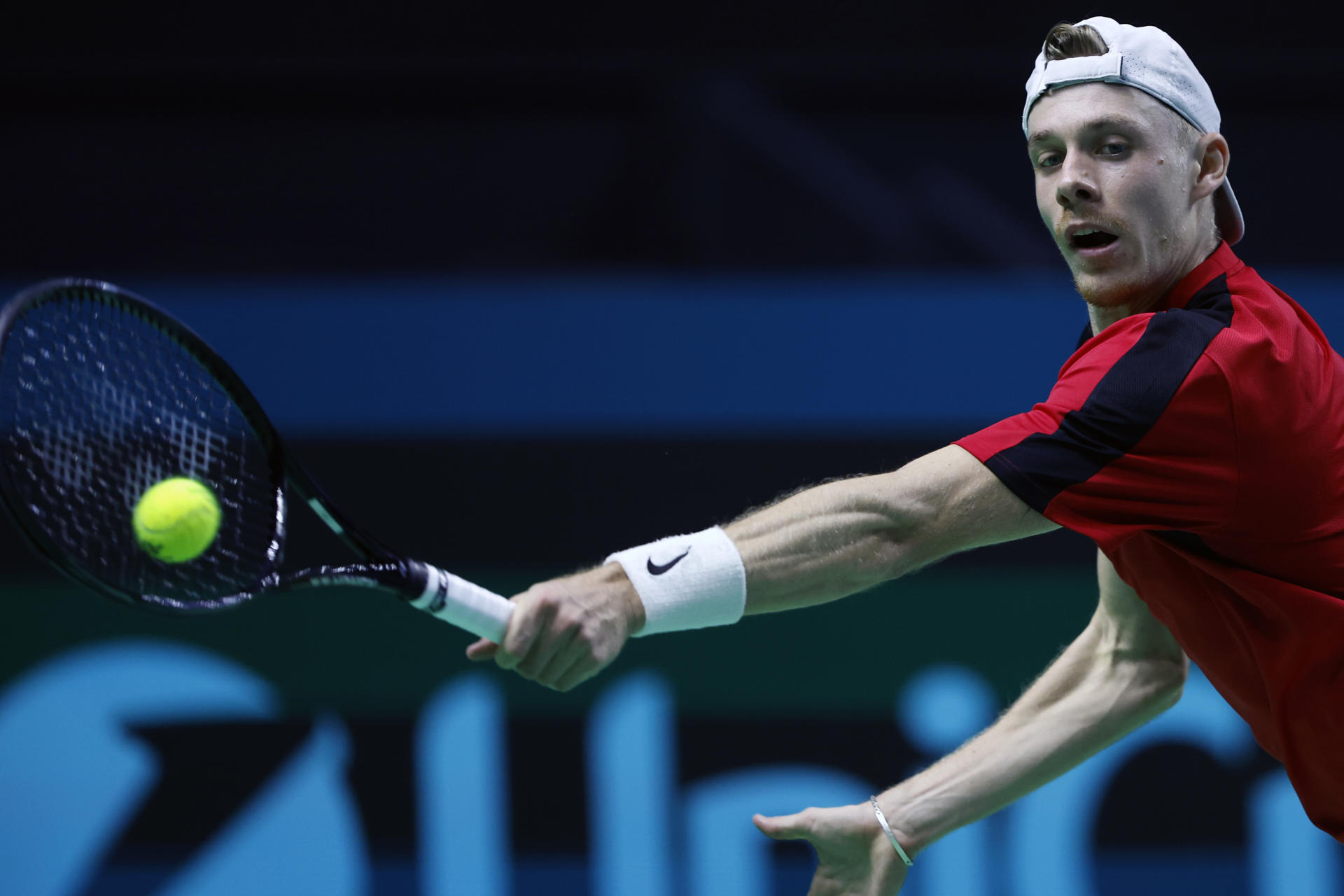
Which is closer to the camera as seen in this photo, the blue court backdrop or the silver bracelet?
the silver bracelet

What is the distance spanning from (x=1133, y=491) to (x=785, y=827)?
81 cm

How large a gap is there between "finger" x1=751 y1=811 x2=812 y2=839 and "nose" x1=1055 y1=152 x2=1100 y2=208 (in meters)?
1.02

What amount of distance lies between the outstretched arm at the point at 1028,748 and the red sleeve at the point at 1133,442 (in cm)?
69

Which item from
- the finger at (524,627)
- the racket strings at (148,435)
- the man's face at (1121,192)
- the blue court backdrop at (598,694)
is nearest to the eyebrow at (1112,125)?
the man's face at (1121,192)

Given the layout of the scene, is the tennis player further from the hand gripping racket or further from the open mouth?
the hand gripping racket

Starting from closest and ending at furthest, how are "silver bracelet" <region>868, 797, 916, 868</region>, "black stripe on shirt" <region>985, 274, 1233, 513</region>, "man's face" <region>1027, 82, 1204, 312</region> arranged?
"black stripe on shirt" <region>985, 274, 1233, 513</region>, "man's face" <region>1027, 82, 1204, 312</region>, "silver bracelet" <region>868, 797, 916, 868</region>

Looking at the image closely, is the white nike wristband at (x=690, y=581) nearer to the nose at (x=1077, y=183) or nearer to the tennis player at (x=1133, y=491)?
the tennis player at (x=1133, y=491)

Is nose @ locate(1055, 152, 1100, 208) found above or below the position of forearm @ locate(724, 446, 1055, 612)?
above

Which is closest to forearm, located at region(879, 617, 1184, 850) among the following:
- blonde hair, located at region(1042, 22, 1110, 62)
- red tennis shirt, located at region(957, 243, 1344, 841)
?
red tennis shirt, located at region(957, 243, 1344, 841)

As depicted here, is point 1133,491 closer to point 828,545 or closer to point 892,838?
point 828,545

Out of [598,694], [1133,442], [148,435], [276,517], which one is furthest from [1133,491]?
[598,694]

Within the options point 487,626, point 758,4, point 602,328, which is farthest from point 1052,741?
point 758,4

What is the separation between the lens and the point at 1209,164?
221 cm

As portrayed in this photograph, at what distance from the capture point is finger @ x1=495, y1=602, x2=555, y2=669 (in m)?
1.86
